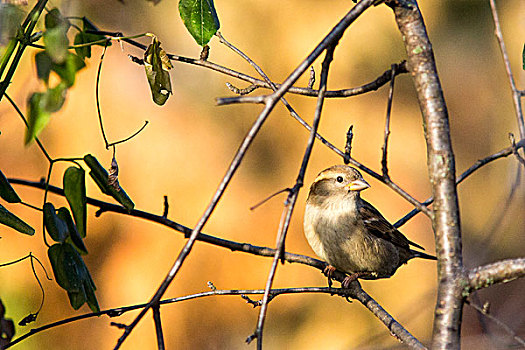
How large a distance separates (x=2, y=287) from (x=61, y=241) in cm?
477

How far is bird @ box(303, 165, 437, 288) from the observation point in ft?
12.3

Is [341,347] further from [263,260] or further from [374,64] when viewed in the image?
[374,64]

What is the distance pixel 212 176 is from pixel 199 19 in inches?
181

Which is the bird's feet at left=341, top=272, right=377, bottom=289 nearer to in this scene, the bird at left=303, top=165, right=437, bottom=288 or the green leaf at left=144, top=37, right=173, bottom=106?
the bird at left=303, top=165, right=437, bottom=288

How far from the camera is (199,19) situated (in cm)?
185

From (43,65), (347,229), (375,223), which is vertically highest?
(375,223)

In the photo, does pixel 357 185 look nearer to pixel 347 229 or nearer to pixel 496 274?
pixel 347 229

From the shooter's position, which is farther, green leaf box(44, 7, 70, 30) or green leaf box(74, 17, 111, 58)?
green leaf box(74, 17, 111, 58)

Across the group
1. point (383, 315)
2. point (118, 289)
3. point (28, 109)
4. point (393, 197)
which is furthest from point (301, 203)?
point (28, 109)

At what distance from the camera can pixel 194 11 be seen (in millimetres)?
1847

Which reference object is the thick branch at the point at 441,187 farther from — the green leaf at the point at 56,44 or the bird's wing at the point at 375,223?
the bird's wing at the point at 375,223

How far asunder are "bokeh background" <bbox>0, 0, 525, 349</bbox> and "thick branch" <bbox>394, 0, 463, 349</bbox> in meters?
4.39

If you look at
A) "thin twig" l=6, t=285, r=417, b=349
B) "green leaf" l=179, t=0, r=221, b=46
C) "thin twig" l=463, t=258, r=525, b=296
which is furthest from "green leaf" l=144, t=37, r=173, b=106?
"thin twig" l=463, t=258, r=525, b=296

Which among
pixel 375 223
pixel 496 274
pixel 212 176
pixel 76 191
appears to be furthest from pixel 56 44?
pixel 212 176
